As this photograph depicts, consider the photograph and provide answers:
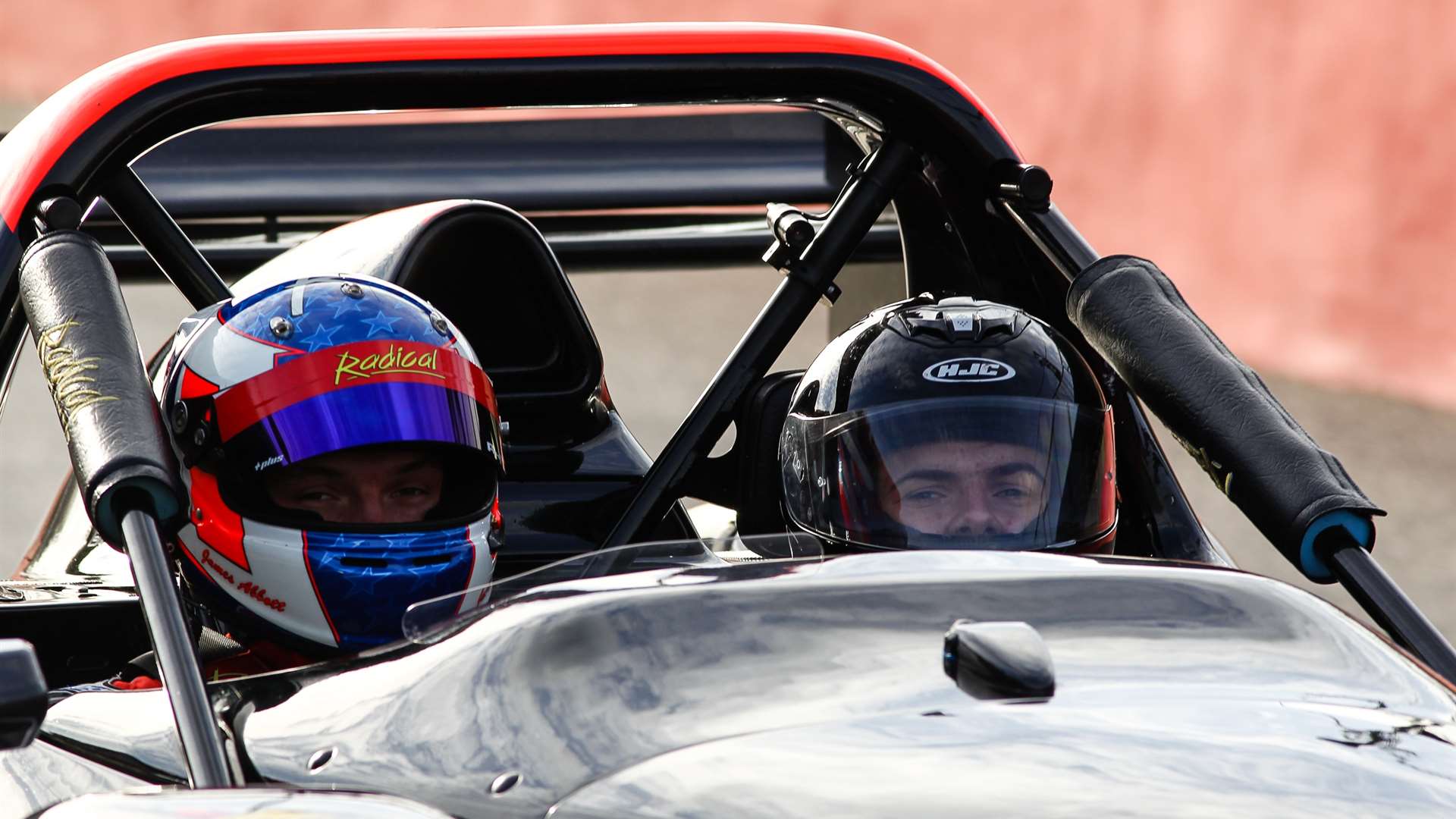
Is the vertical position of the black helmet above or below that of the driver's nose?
above

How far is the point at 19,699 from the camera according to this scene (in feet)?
4.42

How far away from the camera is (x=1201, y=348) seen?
7.37ft

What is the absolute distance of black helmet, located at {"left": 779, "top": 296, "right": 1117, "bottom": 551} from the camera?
7.35ft

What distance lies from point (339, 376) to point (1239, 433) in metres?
1.07

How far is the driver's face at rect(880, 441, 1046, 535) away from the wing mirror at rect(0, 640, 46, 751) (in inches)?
44.2

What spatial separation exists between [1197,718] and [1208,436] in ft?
2.82

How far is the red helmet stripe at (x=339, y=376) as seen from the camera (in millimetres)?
2205

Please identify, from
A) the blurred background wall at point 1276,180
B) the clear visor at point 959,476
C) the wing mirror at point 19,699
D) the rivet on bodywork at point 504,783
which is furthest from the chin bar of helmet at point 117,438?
the blurred background wall at point 1276,180

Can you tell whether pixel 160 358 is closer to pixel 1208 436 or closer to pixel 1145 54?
pixel 1208 436

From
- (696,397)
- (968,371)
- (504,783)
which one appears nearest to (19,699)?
(504,783)

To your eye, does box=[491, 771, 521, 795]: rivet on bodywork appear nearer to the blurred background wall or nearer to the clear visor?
the clear visor

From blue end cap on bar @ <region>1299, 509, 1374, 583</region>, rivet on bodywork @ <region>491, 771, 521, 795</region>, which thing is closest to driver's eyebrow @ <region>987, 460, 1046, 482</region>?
blue end cap on bar @ <region>1299, 509, 1374, 583</region>

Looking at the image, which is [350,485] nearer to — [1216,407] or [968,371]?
[968,371]

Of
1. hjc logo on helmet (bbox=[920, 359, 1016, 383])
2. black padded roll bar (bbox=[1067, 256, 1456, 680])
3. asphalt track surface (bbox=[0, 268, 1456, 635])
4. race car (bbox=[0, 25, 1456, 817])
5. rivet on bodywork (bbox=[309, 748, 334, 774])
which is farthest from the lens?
asphalt track surface (bbox=[0, 268, 1456, 635])
